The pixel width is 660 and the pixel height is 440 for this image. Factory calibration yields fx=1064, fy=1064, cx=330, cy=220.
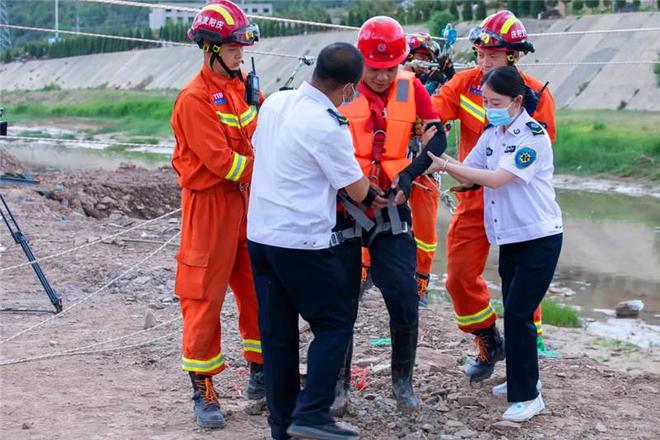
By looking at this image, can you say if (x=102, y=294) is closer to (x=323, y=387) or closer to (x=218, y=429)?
(x=218, y=429)

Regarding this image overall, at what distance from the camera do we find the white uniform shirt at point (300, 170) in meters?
4.71

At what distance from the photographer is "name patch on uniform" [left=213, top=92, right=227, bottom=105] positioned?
18.3ft

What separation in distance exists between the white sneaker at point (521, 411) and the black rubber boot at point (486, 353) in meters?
0.64

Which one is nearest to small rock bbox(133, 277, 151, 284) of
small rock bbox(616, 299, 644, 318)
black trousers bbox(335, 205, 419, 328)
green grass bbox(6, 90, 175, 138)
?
black trousers bbox(335, 205, 419, 328)

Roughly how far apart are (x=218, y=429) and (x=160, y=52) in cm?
5669

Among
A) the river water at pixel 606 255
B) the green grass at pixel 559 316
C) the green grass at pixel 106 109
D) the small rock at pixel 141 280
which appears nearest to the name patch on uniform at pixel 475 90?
the green grass at pixel 559 316

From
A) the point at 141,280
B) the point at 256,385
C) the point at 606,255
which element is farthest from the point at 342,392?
the point at 606,255

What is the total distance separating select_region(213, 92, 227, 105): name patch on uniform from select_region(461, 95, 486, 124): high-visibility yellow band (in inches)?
63.8

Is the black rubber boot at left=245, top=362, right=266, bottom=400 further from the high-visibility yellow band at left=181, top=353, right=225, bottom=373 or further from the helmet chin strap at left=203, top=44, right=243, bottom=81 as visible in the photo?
the helmet chin strap at left=203, top=44, right=243, bottom=81

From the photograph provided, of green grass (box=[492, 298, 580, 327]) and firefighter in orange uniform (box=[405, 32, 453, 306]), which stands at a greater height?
firefighter in orange uniform (box=[405, 32, 453, 306])

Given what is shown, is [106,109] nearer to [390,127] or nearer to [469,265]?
[469,265]

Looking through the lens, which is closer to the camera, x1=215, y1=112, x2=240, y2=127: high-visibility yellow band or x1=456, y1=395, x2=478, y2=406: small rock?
x1=215, y1=112, x2=240, y2=127: high-visibility yellow band

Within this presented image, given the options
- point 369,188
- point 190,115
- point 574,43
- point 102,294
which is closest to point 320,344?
point 369,188

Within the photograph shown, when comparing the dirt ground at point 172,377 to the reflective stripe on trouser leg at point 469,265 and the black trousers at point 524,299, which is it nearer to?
the black trousers at point 524,299
